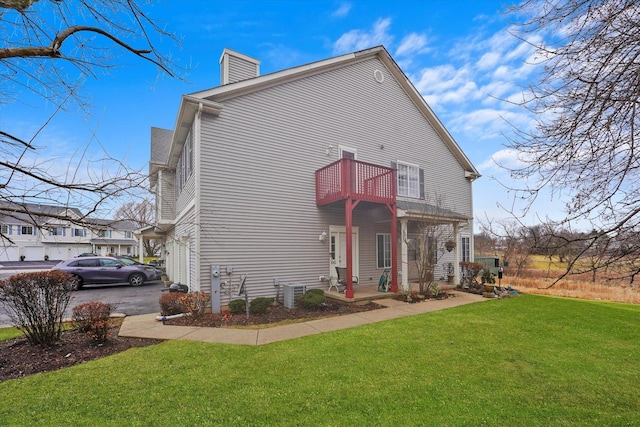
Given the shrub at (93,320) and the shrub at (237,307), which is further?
the shrub at (237,307)

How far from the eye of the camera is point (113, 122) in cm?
357

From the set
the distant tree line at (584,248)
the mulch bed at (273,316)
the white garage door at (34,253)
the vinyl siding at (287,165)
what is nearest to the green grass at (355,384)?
the mulch bed at (273,316)

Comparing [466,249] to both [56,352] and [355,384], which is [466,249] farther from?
[56,352]

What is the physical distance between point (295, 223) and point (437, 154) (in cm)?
844

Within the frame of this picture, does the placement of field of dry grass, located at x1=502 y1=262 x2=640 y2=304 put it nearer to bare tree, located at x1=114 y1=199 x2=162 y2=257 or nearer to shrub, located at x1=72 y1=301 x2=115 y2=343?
bare tree, located at x1=114 y1=199 x2=162 y2=257

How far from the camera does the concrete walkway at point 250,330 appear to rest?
18.9ft

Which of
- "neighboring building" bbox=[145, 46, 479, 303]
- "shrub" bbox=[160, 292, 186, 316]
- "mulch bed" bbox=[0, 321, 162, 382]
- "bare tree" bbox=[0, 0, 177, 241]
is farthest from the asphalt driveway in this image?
"bare tree" bbox=[0, 0, 177, 241]

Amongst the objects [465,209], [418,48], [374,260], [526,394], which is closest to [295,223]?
[374,260]

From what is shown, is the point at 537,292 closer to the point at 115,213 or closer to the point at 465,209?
the point at 465,209

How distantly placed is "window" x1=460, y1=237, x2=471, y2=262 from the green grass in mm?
9551

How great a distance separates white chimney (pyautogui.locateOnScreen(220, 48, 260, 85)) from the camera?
10570mm

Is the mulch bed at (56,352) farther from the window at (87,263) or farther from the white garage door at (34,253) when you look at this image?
the white garage door at (34,253)

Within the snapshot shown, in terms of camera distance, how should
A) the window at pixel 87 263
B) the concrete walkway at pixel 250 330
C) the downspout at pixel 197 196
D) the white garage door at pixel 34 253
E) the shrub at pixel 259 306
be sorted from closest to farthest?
the concrete walkway at pixel 250 330 < the shrub at pixel 259 306 < the downspout at pixel 197 196 < the window at pixel 87 263 < the white garage door at pixel 34 253

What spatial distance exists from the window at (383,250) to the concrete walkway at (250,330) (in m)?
3.87
